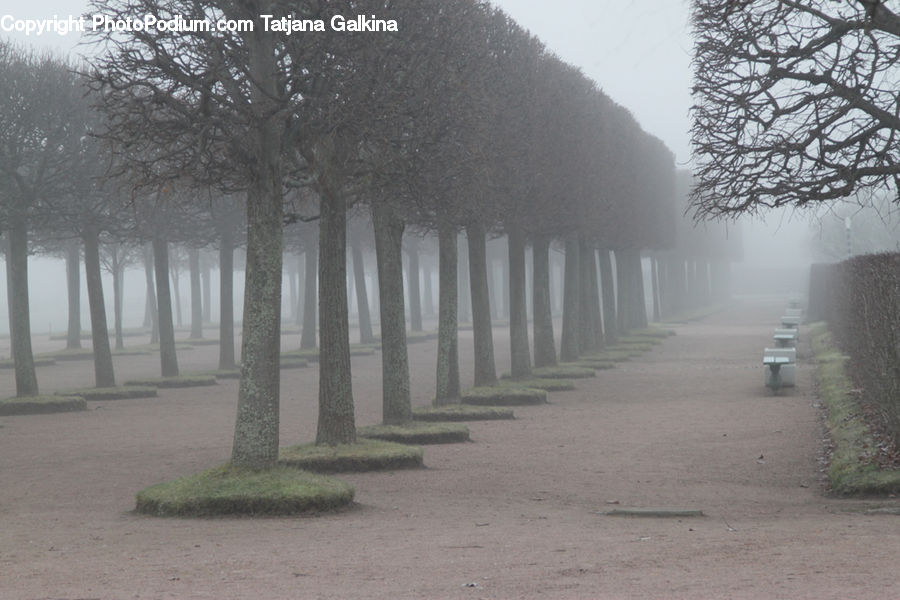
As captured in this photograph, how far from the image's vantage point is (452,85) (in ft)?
56.2

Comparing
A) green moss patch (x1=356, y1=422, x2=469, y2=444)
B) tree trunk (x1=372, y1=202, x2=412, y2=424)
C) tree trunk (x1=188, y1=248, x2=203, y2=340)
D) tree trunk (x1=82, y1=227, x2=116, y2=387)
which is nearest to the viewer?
green moss patch (x1=356, y1=422, x2=469, y2=444)

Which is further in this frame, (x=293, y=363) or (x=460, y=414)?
(x=293, y=363)

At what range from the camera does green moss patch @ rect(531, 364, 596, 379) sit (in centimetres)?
2930

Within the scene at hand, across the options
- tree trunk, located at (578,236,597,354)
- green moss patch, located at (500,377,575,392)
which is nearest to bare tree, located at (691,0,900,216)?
green moss patch, located at (500,377,575,392)

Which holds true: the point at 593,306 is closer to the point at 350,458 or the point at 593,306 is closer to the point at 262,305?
the point at 350,458

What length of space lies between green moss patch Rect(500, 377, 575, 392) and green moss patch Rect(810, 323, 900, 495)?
17.7 ft

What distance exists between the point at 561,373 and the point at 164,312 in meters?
10.0

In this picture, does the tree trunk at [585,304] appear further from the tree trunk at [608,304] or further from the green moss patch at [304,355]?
the green moss patch at [304,355]

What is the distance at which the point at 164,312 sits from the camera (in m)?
30.0

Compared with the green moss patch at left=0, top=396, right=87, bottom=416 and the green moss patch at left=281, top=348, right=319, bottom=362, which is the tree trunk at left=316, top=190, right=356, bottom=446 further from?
the green moss patch at left=281, top=348, right=319, bottom=362

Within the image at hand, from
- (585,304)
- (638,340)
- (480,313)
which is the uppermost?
(480,313)

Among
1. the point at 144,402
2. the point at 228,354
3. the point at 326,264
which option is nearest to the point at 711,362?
the point at 228,354

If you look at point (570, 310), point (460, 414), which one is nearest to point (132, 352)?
point (570, 310)

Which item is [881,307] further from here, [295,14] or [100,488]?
[100,488]
